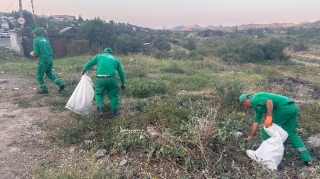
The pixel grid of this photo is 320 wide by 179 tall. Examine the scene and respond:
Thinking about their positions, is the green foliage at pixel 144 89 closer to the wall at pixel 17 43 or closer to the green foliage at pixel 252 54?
the wall at pixel 17 43

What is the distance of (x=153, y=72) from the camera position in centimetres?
960

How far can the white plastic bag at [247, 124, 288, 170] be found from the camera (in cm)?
338

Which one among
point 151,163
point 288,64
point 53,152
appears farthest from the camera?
point 288,64

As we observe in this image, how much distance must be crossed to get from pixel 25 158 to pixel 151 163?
67.7 inches

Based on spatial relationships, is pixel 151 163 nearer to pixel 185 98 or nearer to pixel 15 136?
pixel 15 136

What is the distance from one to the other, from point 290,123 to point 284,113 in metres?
0.24

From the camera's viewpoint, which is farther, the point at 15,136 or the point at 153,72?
the point at 153,72

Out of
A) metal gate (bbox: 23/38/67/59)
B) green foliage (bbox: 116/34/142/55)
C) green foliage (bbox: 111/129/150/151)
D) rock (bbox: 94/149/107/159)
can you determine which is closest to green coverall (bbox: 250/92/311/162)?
green foliage (bbox: 111/129/150/151)

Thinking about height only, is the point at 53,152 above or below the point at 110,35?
below

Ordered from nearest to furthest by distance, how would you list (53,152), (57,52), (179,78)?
(53,152), (179,78), (57,52)

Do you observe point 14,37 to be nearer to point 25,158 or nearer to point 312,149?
point 25,158

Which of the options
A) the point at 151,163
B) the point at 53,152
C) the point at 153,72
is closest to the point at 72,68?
the point at 153,72

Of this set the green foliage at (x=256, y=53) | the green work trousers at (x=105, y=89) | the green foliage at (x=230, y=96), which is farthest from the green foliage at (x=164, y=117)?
the green foliage at (x=256, y=53)

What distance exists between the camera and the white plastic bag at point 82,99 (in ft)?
15.7
